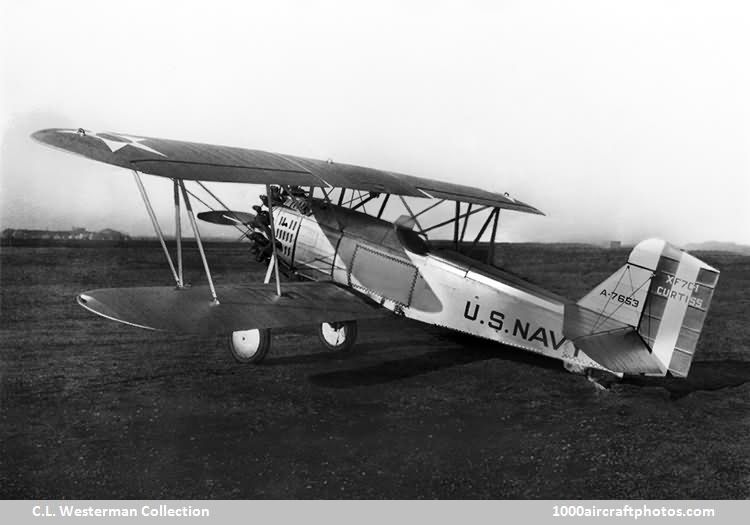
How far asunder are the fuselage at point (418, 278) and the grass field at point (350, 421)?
72 centimetres

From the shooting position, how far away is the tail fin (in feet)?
20.5

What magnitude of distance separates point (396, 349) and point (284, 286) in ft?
6.79

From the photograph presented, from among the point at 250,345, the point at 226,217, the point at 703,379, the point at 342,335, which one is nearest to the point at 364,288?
the point at 342,335

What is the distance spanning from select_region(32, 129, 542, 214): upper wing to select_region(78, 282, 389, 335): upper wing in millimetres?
1491

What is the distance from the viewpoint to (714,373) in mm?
8430

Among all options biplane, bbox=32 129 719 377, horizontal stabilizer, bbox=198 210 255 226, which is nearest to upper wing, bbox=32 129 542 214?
biplane, bbox=32 129 719 377

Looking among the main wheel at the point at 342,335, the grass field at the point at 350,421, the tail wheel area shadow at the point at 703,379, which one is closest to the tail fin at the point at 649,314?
the grass field at the point at 350,421

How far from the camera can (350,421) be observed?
607 centimetres

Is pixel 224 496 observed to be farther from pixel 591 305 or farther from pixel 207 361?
pixel 591 305

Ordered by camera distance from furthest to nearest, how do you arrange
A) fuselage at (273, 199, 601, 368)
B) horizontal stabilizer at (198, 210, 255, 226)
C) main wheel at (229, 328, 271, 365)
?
horizontal stabilizer at (198, 210, 255, 226) < main wheel at (229, 328, 271, 365) < fuselage at (273, 199, 601, 368)

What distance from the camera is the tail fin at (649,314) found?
6.26 m
